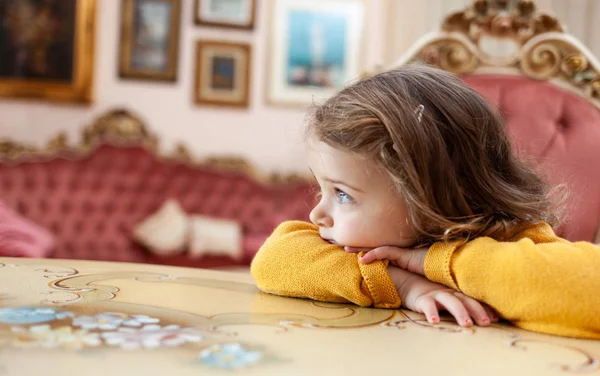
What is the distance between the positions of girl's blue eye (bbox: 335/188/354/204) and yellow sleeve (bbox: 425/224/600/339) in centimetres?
22

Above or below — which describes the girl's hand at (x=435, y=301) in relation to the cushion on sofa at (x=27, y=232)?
above

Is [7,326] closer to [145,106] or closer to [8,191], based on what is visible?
[8,191]

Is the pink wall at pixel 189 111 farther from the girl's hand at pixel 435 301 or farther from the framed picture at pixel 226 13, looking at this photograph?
the girl's hand at pixel 435 301

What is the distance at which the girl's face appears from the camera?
1.17 m

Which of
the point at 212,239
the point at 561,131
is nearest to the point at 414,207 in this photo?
the point at 561,131

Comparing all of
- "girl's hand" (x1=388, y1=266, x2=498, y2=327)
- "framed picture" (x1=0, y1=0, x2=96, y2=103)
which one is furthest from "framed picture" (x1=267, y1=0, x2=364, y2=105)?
"girl's hand" (x1=388, y1=266, x2=498, y2=327)

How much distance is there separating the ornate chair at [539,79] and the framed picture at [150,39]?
11.2ft

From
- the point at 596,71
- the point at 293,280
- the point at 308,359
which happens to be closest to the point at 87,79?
the point at 596,71

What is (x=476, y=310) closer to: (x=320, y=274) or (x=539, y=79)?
(x=320, y=274)

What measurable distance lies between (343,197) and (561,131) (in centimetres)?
147

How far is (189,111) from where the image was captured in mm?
5641

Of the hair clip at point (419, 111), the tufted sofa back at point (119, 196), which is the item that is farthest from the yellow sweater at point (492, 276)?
the tufted sofa back at point (119, 196)

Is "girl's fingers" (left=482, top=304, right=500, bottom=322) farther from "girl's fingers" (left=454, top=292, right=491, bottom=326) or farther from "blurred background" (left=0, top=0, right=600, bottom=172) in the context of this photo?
"blurred background" (left=0, top=0, right=600, bottom=172)

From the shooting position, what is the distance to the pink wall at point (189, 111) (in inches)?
207
